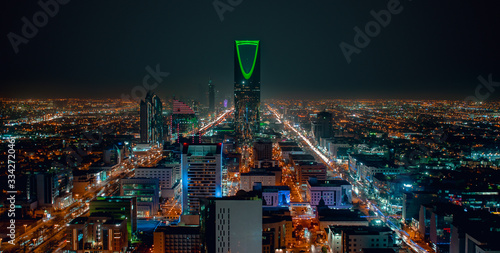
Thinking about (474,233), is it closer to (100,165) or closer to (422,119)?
(100,165)

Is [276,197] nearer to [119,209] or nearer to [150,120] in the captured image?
[119,209]

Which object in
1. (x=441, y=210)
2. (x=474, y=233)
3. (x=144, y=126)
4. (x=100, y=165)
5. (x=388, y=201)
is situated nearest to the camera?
(x=474, y=233)

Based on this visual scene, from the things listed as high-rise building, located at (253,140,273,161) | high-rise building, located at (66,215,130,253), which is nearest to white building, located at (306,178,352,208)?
high-rise building, located at (66,215,130,253)

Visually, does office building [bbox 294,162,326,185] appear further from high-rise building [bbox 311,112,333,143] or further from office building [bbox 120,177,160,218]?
high-rise building [bbox 311,112,333,143]

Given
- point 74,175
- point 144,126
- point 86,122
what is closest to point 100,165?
point 74,175

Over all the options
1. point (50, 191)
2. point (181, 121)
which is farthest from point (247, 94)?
point (50, 191)

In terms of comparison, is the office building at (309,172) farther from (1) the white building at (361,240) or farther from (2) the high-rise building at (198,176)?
(1) the white building at (361,240)

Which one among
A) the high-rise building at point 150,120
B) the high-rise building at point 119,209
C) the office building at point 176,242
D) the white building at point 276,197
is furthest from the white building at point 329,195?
the high-rise building at point 150,120
